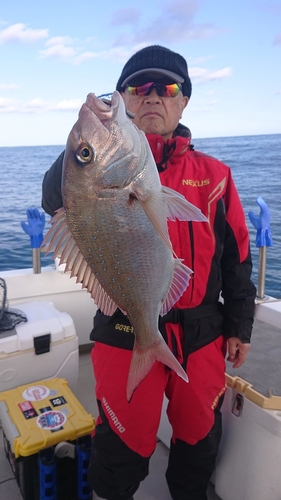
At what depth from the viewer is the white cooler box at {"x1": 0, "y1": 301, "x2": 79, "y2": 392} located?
2.96m

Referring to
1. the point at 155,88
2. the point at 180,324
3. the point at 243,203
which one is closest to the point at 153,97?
the point at 155,88

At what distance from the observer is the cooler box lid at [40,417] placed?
2266 mm

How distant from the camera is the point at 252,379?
2332mm

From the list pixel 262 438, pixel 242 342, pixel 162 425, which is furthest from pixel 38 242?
pixel 262 438

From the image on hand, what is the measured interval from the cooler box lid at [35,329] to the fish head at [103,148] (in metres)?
1.87

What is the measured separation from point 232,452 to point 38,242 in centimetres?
251

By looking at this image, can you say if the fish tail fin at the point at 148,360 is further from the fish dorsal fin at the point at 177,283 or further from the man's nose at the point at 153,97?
the man's nose at the point at 153,97

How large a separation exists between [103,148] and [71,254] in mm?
435

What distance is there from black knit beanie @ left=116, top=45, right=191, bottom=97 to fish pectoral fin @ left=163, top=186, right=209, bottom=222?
37.1 inches

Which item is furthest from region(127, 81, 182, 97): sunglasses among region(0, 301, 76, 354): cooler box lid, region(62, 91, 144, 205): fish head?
region(0, 301, 76, 354): cooler box lid

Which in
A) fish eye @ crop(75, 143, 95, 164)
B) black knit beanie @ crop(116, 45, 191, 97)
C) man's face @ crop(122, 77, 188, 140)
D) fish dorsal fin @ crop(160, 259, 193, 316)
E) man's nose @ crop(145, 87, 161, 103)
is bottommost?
fish dorsal fin @ crop(160, 259, 193, 316)

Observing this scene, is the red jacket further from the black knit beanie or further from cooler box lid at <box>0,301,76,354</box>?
cooler box lid at <box>0,301,76,354</box>

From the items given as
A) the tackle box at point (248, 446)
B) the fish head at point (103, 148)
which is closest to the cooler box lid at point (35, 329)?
the tackle box at point (248, 446)

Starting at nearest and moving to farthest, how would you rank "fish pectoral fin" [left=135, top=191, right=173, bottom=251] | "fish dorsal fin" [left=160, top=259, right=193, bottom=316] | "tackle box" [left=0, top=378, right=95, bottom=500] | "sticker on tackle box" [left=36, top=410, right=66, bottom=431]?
"fish pectoral fin" [left=135, top=191, right=173, bottom=251], "fish dorsal fin" [left=160, top=259, right=193, bottom=316], "tackle box" [left=0, top=378, right=95, bottom=500], "sticker on tackle box" [left=36, top=410, right=66, bottom=431]
